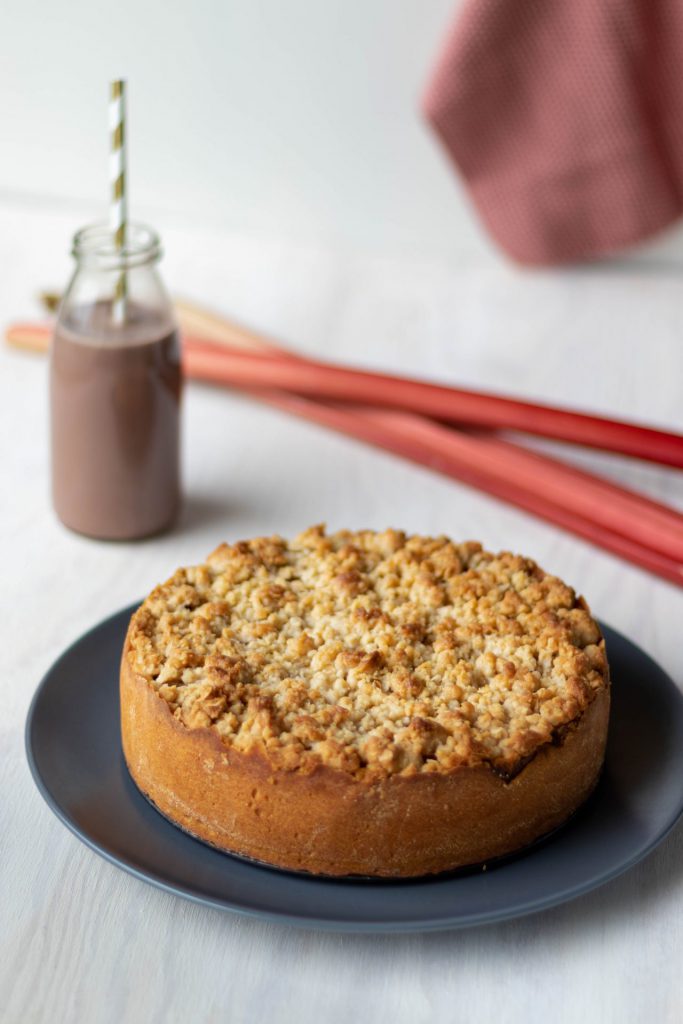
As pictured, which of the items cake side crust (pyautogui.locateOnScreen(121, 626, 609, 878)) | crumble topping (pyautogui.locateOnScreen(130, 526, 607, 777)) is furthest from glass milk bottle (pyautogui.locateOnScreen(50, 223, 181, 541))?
cake side crust (pyautogui.locateOnScreen(121, 626, 609, 878))

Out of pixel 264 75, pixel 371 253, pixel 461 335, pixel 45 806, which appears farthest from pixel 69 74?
pixel 45 806

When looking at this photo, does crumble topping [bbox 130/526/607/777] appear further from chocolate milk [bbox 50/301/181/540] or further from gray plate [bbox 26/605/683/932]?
chocolate milk [bbox 50/301/181/540]

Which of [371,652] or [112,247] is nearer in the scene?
[371,652]

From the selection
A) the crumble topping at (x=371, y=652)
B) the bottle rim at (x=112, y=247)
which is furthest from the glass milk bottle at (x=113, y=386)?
the crumble topping at (x=371, y=652)

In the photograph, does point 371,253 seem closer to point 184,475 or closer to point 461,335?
point 461,335

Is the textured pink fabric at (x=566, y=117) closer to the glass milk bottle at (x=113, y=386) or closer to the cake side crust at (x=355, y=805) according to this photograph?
the glass milk bottle at (x=113, y=386)

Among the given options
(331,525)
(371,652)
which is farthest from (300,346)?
(371,652)

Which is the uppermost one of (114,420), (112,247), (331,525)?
(112,247)

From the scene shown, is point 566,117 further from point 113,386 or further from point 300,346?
point 113,386
